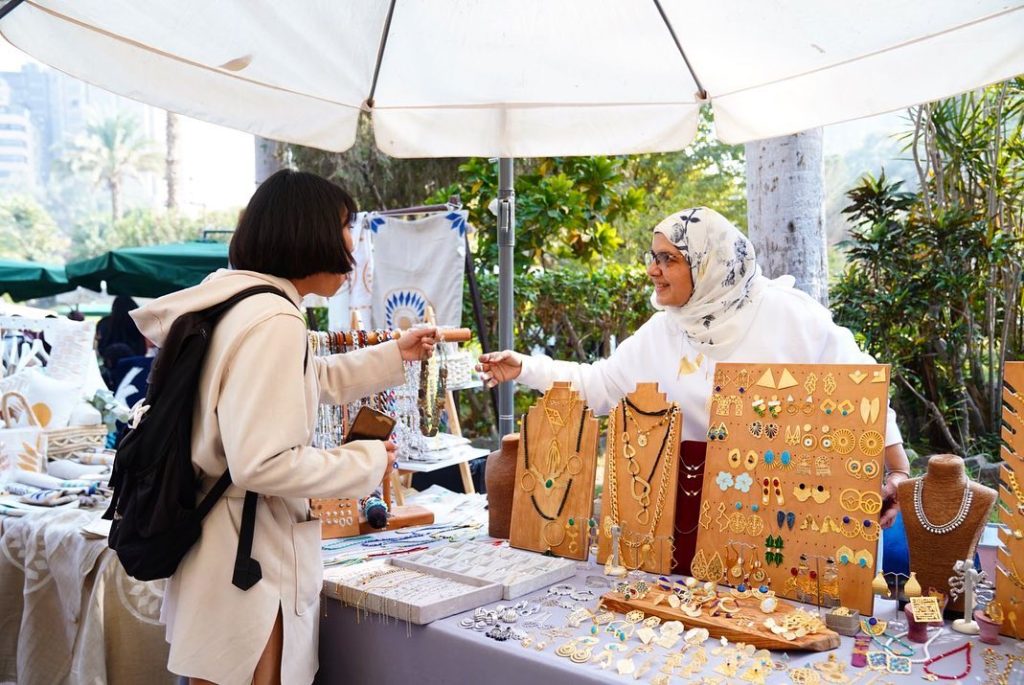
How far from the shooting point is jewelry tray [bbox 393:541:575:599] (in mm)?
2080

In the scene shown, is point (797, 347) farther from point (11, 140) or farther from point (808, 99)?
point (11, 140)

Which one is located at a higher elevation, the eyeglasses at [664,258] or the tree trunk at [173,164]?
the tree trunk at [173,164]

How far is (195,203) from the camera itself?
172 feet

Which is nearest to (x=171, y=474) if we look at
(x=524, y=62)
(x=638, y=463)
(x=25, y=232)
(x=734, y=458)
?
(x=638, y=463)

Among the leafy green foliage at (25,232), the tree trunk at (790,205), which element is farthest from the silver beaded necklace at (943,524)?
the leafy green foliage at (25,232)

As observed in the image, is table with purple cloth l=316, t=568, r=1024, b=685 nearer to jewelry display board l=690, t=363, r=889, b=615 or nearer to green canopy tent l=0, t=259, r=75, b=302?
jewelry display board l=690, t=363, r=889, b=615

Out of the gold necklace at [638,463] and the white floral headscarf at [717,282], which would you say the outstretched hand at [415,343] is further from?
the white floral headscarf at [717,282]

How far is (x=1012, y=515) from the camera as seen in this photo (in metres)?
1.72

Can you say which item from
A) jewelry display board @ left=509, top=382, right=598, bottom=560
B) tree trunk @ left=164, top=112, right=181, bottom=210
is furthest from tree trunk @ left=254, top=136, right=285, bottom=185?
tree trunk @ left=164, top=112, right=181, bottom=210

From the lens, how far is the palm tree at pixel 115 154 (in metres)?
56.4

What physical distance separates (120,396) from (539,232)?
11.1 ft

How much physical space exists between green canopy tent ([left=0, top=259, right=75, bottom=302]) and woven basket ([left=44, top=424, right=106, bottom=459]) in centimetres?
654

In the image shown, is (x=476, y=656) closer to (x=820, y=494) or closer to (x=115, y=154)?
(x=820, y=494)

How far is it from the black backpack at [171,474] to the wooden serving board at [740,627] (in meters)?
0.83
